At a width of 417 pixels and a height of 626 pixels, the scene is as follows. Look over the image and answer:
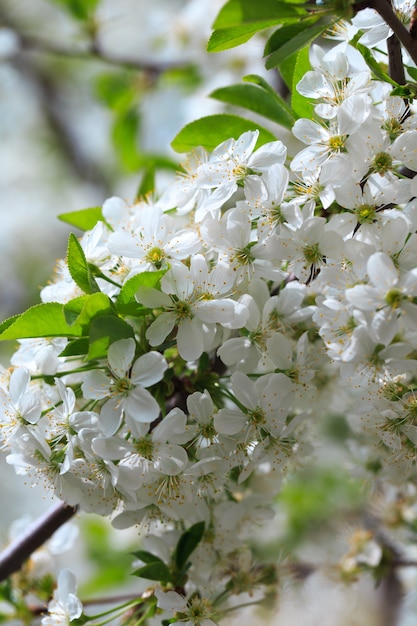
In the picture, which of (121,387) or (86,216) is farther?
(86,216)

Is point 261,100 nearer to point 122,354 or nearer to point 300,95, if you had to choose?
point 300,95

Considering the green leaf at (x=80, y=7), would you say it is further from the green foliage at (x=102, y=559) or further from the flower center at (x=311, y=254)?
the flower center at (x=311, y=254)

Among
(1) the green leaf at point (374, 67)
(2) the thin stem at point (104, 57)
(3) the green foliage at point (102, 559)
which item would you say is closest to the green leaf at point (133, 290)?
(1) the green leaf at point (374, 67)

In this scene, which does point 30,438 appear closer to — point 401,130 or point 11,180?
point 401,130

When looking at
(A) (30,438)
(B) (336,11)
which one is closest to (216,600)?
(A) (30,438)

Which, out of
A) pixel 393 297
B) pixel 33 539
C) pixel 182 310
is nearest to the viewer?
pixel 393 297

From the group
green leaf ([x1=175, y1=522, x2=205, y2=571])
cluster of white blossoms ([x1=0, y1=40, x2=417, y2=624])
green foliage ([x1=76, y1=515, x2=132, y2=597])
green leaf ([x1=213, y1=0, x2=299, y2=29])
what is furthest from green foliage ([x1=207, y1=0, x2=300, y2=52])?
green foliage ([x1=76, y1=515, x2=132, y2=597])

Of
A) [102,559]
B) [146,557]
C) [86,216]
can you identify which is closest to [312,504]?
[102,559]
